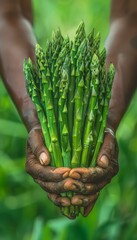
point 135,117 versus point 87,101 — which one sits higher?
point 87,101

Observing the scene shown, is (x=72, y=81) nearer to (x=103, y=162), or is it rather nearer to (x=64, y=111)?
(x=64, y=111)

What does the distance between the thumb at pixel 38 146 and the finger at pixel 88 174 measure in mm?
76

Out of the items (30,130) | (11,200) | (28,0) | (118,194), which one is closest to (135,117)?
(118,194)

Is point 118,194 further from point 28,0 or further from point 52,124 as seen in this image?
point 52,124

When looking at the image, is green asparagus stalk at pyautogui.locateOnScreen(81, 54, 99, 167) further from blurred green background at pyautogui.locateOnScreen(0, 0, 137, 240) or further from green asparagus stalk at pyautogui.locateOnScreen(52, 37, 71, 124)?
blurred green background at pyautogui.locateOnScreen(0, 0, 137, 240)

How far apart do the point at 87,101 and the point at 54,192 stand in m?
0.20

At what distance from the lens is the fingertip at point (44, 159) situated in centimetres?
190

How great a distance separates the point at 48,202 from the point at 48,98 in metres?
1.58

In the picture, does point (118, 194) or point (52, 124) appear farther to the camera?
point (118, 194)

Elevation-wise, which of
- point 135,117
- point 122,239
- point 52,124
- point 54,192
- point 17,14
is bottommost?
point 122,239

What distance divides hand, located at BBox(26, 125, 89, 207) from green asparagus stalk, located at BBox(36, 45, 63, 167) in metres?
0.02

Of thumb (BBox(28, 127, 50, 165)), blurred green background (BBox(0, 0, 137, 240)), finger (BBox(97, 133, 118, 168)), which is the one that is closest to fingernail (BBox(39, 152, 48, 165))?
thumb (BBox(28, 127, 50, 165))

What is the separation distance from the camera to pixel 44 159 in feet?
6.23

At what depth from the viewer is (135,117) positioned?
3.60 m
